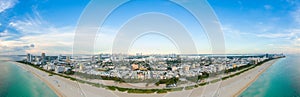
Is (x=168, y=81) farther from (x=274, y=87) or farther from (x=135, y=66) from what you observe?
(x=274, y=87)

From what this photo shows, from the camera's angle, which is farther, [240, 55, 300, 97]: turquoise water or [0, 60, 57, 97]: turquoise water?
[0, 60, 57, 97]: turquoise water

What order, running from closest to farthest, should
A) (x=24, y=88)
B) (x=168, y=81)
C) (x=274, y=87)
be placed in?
1. (x=168, y=81)
2. (x=274, y=87)
3. (x=24, y=88)

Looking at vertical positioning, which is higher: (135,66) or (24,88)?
(135,66)

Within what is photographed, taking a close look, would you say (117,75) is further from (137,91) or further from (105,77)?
(137,91)

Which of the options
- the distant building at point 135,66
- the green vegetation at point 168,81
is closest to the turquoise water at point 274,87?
the green vegetation at point 168,81

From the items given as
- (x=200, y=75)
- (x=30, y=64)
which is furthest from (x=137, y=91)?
(x=30, y=64)

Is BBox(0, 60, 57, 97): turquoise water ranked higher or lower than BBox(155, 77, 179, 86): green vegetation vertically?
lower

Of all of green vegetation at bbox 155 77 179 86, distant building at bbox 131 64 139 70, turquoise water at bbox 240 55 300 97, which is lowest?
turquoise water at bbox 240 55 300 97

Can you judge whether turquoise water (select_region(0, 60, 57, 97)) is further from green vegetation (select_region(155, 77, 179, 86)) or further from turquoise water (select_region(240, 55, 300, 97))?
turquoise water (select_region(240, 55, 300, 97))

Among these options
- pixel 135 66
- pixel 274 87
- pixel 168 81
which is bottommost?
pixel 274 87

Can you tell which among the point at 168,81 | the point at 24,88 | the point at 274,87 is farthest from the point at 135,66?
the point at 274,87

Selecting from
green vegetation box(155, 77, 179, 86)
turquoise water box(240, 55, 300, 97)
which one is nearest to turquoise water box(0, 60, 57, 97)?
green vegetation box(155, 77, 179, 86)
